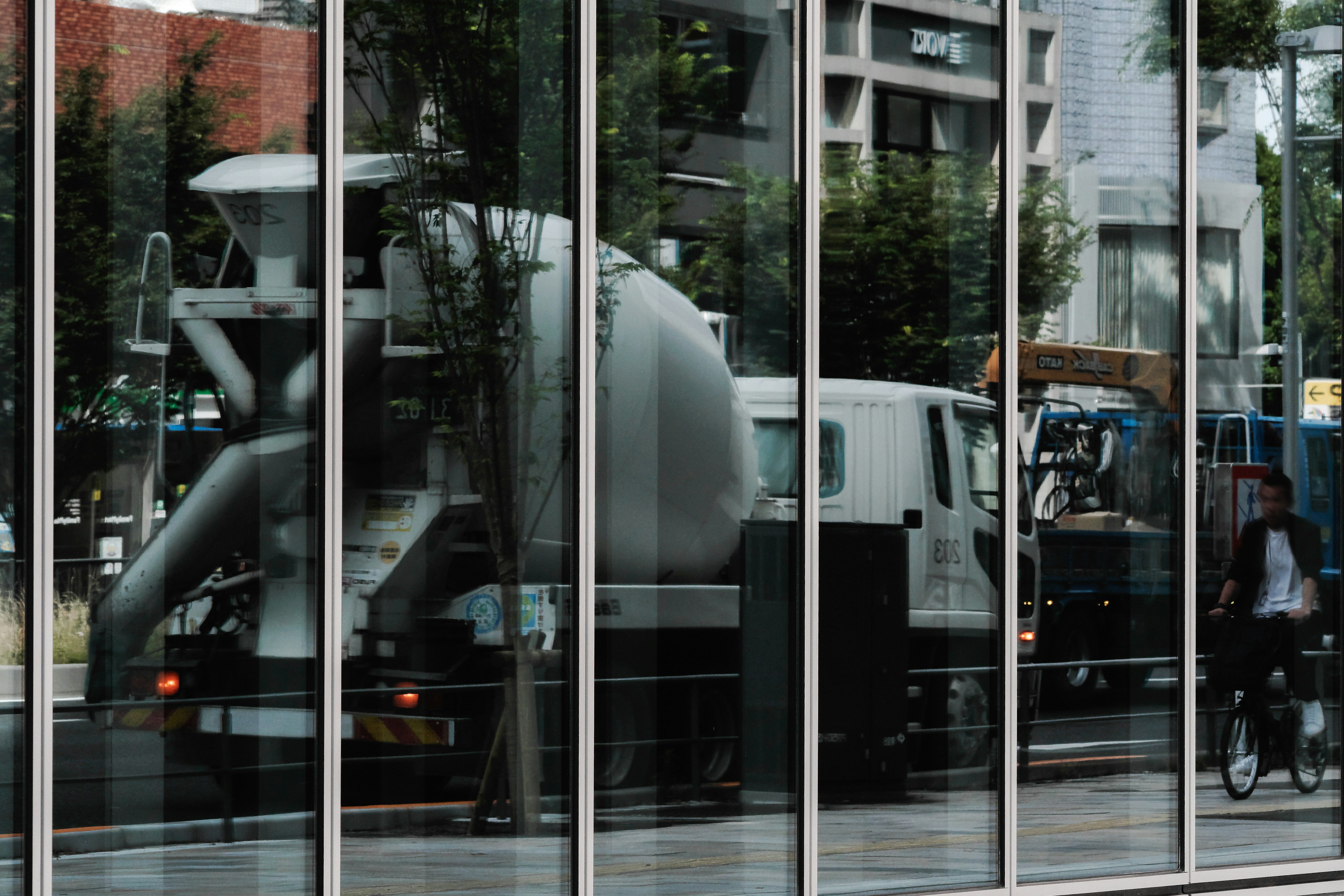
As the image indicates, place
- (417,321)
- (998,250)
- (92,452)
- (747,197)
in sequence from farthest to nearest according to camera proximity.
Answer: (998,250)
(747,197)
(417,321)
(92,452)

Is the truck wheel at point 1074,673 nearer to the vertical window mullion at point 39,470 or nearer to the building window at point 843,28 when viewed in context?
the building window at point 843,28

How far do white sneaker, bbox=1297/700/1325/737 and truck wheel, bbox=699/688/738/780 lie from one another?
3.54 meters

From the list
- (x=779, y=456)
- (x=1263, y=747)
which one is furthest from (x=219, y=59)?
(x=1263, y=747)

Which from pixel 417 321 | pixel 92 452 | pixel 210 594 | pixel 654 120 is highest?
pixel 654 120

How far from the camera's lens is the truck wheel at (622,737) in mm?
6848

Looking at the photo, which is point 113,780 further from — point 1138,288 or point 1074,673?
point 1138,288

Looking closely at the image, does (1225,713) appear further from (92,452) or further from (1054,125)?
(92,452)

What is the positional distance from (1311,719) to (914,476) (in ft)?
9.58

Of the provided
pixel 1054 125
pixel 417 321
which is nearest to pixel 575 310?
pixel 417 321

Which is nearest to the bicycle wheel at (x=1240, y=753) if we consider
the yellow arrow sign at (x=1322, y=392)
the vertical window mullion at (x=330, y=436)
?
the yellow arrow sign at (x=1322, y=392)

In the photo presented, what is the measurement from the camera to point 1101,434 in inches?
310

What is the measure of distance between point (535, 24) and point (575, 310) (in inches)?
50.5

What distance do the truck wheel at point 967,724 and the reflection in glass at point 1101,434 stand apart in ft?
0.76

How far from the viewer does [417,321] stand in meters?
6.63
